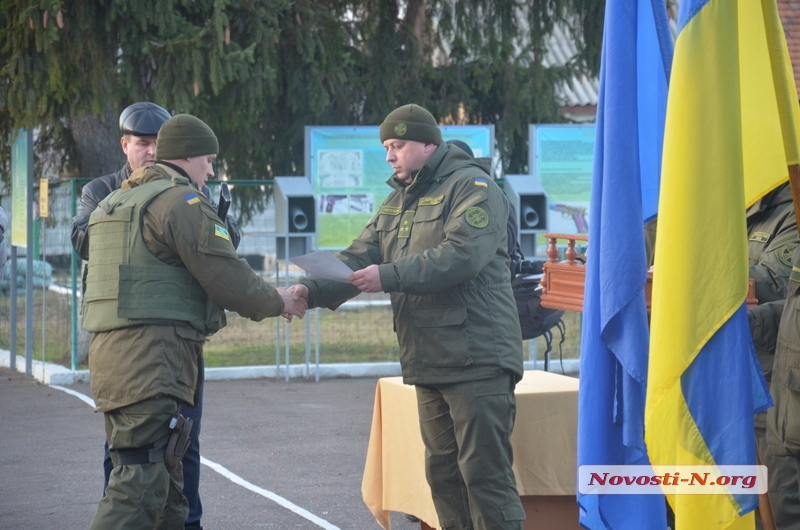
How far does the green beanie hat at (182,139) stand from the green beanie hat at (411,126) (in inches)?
31.3

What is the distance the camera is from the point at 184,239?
4.26m

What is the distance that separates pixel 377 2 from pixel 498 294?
792 cm

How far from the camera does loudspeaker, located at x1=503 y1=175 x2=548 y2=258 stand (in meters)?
10.9

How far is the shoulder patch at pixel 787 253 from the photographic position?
13.8ft

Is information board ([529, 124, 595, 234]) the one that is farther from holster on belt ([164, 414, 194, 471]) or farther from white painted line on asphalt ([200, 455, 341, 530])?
holster on belt ([164, 414, 194, 471])

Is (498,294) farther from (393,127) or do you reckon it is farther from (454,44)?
(454,44)

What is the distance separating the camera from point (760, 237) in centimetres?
447

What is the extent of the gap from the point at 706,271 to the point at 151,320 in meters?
2.16

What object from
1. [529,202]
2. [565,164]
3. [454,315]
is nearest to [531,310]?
[454,315]

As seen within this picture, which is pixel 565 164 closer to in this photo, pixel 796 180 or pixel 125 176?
pixel 125 176

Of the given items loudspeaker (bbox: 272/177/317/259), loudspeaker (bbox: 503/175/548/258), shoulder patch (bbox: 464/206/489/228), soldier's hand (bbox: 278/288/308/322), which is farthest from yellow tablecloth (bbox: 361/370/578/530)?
loudspeaker (bbox: 503/175/548/258)

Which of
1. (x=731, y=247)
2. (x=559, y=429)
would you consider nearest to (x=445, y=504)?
(x=559, y=429)

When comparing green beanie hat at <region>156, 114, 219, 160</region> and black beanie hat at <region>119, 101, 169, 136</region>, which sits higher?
black beanie hat at <region>119, 101, 169, 136</region>

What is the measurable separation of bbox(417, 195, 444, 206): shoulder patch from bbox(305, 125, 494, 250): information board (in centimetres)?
597
